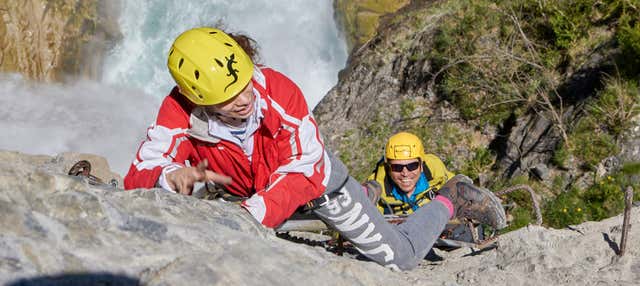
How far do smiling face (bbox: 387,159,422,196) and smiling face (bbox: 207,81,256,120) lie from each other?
107 inches

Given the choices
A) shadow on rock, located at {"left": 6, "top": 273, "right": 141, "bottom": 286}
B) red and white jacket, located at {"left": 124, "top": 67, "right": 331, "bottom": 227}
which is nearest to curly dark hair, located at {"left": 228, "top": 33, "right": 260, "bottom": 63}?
red and white jacket, located at {"left": 124, "top": 67, "right": 331, "bottom": 227}

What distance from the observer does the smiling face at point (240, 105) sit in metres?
3.27

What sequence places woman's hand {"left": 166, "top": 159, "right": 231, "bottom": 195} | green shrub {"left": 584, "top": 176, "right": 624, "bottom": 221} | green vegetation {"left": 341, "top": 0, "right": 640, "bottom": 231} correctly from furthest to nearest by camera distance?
1. green vegetation {"left": 341, "top": 0, "right": 640, "bottom": 231}
2. green shrub {"left": 584, "top": 176, "right": 624, "bottom": 221}
3. woman's hand {"left": 166, "top": 159, "right": 231, "bottom": 195}

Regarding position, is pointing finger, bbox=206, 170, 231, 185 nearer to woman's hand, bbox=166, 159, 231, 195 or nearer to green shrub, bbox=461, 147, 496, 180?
woman's hand, bbox=166, 159, 231, 195

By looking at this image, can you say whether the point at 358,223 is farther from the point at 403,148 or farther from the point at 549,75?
the point at 549,75

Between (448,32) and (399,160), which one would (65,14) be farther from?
(399,160)

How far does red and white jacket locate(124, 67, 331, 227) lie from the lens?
10.9ft

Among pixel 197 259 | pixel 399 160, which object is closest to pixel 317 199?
pixel 197 259

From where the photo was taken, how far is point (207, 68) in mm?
3209

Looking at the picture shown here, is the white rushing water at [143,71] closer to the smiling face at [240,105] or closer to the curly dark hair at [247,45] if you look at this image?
the curly dark hair at [247,45]

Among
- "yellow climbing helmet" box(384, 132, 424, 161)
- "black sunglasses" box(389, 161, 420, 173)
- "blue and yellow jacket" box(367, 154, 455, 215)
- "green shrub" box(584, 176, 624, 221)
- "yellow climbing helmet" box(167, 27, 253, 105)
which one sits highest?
"yellow climbing helmet" box(167, 27, 253, 105)

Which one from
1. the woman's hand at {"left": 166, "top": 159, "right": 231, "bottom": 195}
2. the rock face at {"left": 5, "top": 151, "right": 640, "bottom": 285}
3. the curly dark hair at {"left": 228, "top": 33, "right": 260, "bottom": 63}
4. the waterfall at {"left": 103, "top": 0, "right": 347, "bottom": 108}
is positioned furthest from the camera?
the waterfall at {"left": 103, "top": 0, "right": 347, "bottom": 108}

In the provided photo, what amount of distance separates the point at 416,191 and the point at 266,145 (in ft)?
8.35

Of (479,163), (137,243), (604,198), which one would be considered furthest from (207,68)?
(479,163)
